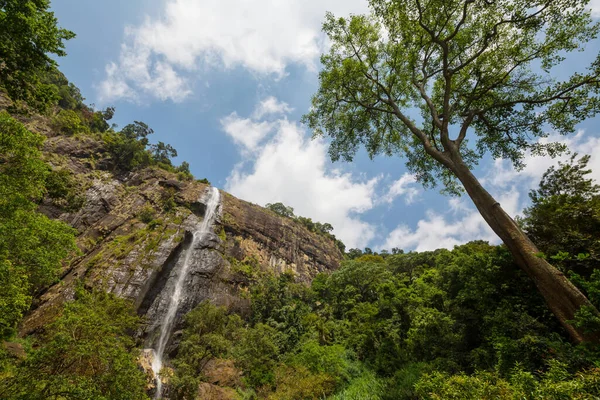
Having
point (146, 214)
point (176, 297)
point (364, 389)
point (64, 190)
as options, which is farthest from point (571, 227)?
point (64, 190)

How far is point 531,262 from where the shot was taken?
238 inches

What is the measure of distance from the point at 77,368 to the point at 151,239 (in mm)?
20902

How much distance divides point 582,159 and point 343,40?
958cm

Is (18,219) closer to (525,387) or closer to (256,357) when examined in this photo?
(256,357)

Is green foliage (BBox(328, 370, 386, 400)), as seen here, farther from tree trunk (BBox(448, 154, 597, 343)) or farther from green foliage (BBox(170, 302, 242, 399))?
tree trunk (BBox(448, 154, 597, 343))

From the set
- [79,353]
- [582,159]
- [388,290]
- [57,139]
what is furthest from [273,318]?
[57,139]

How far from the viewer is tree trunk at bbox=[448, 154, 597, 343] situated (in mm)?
5270

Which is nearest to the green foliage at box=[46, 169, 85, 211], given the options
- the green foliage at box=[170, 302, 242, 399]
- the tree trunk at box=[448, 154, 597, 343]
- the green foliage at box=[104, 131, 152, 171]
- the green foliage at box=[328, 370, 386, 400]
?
the green foliage at box=[104, 131, 152, 171]

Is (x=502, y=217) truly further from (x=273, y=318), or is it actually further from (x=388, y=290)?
(x=273, y=318)

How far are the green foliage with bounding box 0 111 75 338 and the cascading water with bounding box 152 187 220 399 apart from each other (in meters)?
9.41

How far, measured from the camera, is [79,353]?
26.8 feet

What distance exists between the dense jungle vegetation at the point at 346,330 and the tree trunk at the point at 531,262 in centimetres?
28

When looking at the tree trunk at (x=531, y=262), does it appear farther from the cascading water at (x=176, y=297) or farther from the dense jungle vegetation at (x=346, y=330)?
the cascading water at (x=176, y=297)

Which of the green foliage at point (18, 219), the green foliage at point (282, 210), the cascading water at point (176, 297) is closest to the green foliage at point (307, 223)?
the green foliage at point (282, 210)
